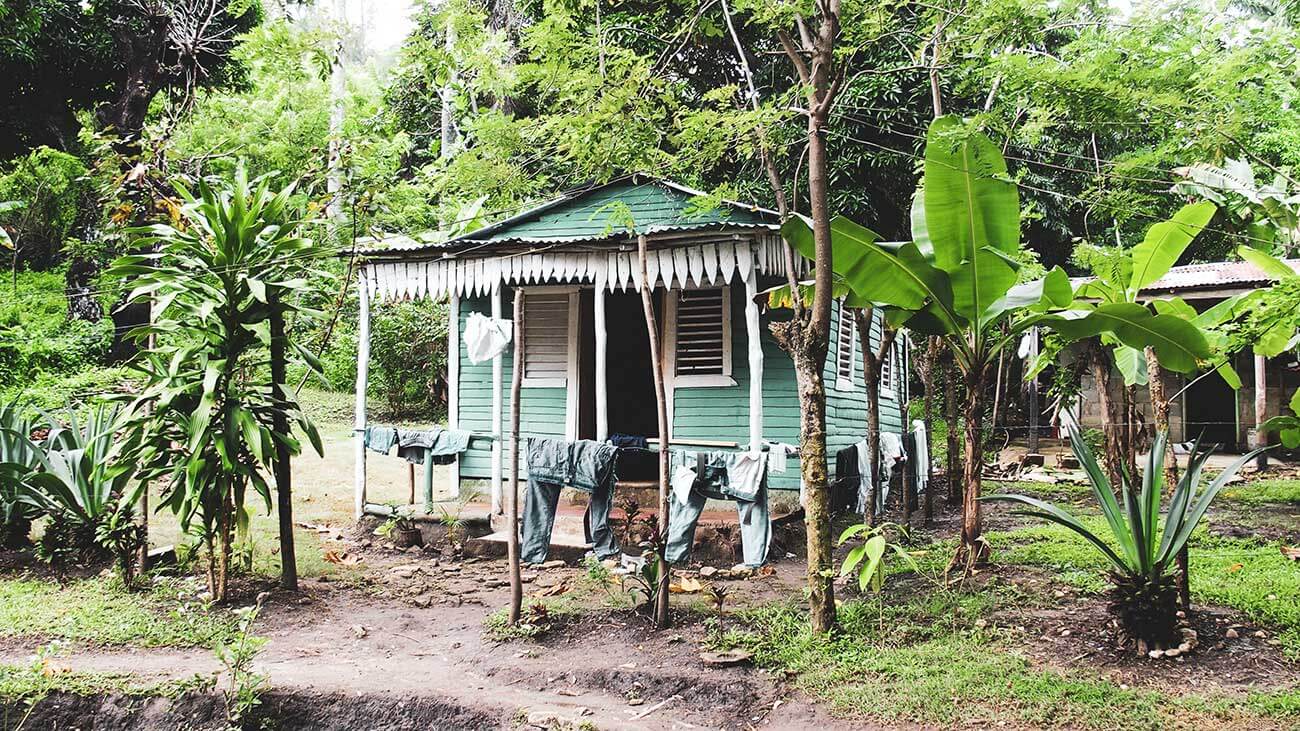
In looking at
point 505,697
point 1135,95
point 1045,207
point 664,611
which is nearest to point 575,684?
point 505,697

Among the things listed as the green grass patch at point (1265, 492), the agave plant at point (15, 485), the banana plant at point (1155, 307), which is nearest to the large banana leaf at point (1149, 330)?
the banana plant at point (1155, 307)

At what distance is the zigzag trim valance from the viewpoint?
7.94 m

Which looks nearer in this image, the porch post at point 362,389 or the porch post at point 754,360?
the porch post at point 754,360

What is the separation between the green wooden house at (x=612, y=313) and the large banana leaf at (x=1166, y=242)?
3.07 metres

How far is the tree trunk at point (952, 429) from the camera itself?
9.39 meters

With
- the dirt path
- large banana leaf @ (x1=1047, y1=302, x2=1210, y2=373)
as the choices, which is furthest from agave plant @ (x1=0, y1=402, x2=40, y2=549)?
large banana leaf @ (x1=1047, y1=302, x2=1210, y2=373)

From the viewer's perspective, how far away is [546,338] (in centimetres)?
1050

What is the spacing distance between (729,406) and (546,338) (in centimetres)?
264

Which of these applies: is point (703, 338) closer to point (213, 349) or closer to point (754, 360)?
point (754, 360)

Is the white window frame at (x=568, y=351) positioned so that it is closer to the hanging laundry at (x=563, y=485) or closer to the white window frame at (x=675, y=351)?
the white window frame at (x=675, y=351)

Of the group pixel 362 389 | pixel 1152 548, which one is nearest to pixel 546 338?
pixel 362 389

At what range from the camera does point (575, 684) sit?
5141 mm

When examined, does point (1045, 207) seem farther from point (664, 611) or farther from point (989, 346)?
point (664, 611)

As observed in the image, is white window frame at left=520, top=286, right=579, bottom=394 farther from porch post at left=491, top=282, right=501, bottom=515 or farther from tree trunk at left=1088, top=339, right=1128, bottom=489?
tree trunk at left=1088, top=339, right=1128, bottom=489
